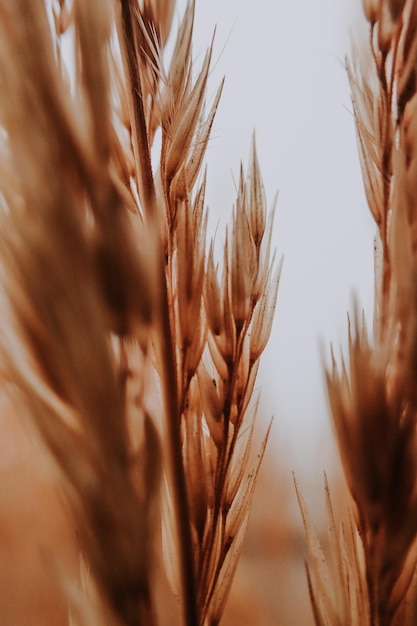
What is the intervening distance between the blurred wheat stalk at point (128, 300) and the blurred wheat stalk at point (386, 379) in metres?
0.09

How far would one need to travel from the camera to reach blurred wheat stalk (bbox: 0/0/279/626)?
1.79 ft

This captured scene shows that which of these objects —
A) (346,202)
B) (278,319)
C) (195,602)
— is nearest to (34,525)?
(195,602)

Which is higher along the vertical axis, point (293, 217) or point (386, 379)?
point (293, 217)

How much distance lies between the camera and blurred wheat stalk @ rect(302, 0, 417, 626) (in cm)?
58

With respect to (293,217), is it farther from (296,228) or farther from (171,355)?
(171,355)

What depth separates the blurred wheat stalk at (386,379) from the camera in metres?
0.58

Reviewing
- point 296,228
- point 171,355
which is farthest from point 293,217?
point 171,355

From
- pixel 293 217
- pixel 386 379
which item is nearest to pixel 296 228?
pixel 293 217

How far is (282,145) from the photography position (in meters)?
0.59

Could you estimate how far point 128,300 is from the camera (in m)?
0.56

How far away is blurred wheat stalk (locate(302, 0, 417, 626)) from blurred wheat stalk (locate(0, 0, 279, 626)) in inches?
3.4

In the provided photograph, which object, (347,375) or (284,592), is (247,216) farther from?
(284,592)

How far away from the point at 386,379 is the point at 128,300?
22 centimetres

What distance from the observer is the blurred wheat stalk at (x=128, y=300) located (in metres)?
0.55
